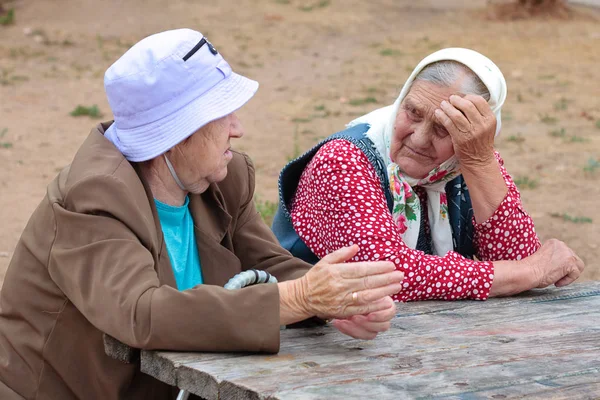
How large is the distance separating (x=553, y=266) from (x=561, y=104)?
6.85m

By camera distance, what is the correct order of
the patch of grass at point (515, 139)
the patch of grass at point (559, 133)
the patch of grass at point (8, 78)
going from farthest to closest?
the patch of grass at point (8, 78), the patch of grass at point (559, 133), the patch of grass at point (515, 139)

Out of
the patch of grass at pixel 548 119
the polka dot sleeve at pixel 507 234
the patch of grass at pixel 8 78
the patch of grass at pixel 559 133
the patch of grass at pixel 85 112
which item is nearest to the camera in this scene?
the polka dot sleeve at pixel 507 234

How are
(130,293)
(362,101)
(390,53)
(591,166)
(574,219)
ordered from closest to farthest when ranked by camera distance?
1. (130,293)
2. (574,219)
3. (591,166)
4. (362,101)
5. (390,53)

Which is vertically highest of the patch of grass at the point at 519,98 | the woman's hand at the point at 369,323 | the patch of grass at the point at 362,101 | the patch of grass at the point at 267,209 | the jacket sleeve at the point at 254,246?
the woman's hand at the point at 369,323

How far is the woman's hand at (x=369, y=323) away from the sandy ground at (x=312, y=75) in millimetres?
3489

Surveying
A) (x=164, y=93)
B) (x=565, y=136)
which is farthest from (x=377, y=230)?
(x=565, y=136)

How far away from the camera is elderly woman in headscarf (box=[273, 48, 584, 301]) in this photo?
3.17 metres

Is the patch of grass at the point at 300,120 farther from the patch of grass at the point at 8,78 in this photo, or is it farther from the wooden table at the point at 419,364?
the wooden table at the point at 419,364

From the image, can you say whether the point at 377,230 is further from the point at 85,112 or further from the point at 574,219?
the point at 85,112

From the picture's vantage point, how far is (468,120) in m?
3.23

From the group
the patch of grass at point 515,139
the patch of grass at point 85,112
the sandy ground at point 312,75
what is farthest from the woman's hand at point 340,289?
the patch of grass at point 85,112

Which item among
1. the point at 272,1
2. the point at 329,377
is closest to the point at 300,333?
the point at 329,377

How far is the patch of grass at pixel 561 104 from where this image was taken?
965 centimetres

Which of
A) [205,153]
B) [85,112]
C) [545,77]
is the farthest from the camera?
[545,77]
